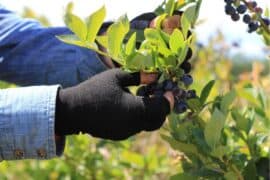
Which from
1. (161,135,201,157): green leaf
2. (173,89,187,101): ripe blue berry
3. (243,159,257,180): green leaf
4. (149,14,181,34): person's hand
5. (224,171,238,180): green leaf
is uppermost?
(149,14,181,34): person's hand

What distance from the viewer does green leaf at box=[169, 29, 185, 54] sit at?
0.95 m

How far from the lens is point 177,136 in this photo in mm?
1166

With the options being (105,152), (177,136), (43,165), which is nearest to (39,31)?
(177,136)

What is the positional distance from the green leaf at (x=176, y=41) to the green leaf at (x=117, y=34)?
0.22ft

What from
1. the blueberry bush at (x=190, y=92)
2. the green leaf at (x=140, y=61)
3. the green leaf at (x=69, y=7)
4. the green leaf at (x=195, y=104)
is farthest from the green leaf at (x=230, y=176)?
the green leaf at (x=69, y=7)

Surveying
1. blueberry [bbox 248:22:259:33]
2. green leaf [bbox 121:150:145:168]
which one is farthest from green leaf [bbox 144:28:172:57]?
green leaf [bbox 121:150:145:168]

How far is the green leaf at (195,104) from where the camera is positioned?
3.69 feet

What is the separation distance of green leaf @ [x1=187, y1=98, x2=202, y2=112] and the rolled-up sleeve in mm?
233

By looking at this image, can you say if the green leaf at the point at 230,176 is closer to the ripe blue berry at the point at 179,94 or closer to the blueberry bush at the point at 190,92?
the blueberry bush at the point at 190,92

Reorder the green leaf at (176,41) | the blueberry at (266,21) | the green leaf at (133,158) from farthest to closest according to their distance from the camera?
the green leaf at (133,158) < the blueberry at (266,21) < the green leaf at (176,41)

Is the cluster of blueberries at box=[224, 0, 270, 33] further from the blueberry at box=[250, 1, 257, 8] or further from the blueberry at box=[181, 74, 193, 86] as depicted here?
the blueberry at box=[181, 74, 193, 86]

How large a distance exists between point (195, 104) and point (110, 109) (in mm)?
223

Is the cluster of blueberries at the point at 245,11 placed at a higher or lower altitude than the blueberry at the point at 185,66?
higher

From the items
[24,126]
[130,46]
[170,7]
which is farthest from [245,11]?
[24,126]
